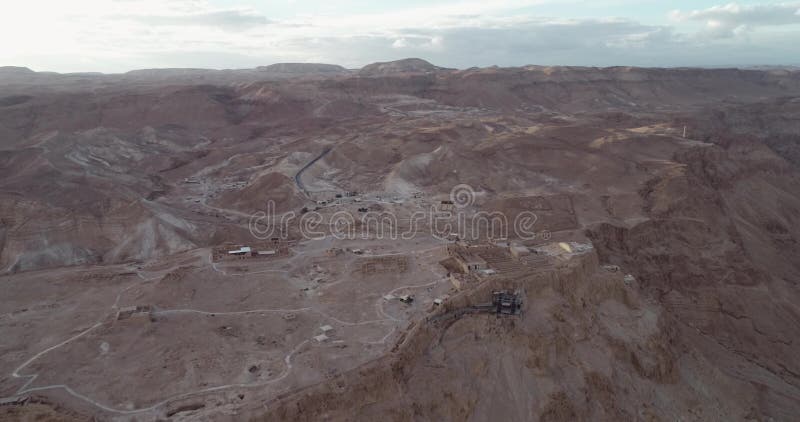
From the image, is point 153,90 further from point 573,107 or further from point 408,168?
point 573,107

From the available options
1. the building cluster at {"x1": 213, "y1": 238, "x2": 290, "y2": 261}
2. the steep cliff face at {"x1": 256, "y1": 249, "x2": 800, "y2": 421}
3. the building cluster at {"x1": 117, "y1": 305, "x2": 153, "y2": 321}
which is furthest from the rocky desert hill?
the building cluster at {"x1": 117, "y1": 305, "x2": 153, "y2": 321}

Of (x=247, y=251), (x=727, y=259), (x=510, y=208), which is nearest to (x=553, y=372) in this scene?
(x=247, y=251)

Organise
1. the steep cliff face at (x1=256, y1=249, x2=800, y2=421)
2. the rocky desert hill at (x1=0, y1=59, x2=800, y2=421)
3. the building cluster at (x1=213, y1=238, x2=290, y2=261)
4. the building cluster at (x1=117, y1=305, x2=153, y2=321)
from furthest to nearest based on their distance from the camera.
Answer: the building cluster at (x1=213, y1=238, x2=290, y2=261) → the building cluster at (x1=117, y1=305, x2=153, y2=321) → the rocky desert hill at (x1=0, y1=59, x2=800, y2=421) → the steep cliff face at (x1=256, y1=249, x2=800, y2=421)

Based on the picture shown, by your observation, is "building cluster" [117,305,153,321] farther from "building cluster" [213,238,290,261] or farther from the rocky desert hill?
the rocky desert hill

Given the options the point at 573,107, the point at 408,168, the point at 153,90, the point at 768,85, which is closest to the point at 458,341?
the point at 408,168

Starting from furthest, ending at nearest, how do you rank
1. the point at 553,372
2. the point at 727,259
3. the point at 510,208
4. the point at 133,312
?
the point at 510,208, the point at 727,259, the point at 133,312, the point at 553,372

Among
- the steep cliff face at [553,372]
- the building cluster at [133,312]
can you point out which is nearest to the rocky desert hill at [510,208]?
the steep cliff face at [553,372]

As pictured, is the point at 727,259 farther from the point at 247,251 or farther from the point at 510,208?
the point at 247,251

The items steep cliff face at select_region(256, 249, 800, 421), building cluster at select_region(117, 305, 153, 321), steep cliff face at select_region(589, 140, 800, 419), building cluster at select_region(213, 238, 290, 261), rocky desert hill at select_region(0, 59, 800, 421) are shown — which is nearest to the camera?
steep cliff face at select_region(256, 249, 800, 421)
